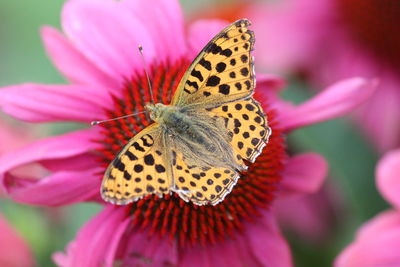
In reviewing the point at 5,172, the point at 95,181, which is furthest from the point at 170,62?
the point at 5,172

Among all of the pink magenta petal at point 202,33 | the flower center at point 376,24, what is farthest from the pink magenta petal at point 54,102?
the flower center at point 376,24

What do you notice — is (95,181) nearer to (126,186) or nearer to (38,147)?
(38,147)

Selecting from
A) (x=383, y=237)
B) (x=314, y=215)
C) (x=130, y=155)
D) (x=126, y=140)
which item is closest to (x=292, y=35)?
(x=314, y=215)

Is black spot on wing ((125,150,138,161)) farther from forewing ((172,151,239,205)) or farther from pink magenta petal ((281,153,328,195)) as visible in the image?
pink magenta petal ((281,153,328,195))

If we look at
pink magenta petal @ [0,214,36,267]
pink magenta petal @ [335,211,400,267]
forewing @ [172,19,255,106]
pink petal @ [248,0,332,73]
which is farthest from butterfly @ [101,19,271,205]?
pink petal @ [248,0,332,73]

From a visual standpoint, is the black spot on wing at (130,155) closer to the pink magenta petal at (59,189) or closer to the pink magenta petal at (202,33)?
the pink magenta petal at (59,189)

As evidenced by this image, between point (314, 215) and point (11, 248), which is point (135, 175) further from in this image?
point (314, 215)
